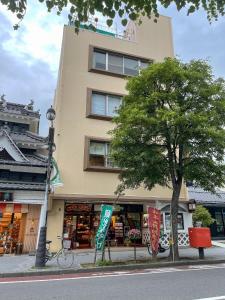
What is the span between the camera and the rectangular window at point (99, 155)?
18.0 meters

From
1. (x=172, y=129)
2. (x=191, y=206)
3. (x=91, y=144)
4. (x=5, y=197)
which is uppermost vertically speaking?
(x=91, y=144)

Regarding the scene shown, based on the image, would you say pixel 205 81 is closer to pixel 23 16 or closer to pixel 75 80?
pixel 75 80

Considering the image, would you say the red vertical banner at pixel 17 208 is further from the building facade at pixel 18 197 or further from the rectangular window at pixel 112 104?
the rectangular window at pixel 112 104

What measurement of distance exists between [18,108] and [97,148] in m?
10.0

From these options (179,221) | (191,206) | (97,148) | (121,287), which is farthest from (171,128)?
(179,221)

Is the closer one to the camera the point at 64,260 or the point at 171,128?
the point at 64,260

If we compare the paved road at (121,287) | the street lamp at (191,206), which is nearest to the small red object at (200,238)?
the paved road at (121,287)

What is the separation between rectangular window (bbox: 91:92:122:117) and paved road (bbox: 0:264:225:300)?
1157cm

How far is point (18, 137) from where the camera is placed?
70.0 ft

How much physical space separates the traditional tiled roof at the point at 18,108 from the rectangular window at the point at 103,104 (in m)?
6.91

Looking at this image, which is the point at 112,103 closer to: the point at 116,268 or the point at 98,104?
the point at 98,104

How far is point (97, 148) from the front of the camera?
18.4 metres

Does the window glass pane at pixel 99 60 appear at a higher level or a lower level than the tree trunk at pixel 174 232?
higher

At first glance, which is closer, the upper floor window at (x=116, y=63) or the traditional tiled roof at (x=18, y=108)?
the upper floor window at (x=116, y=63)
